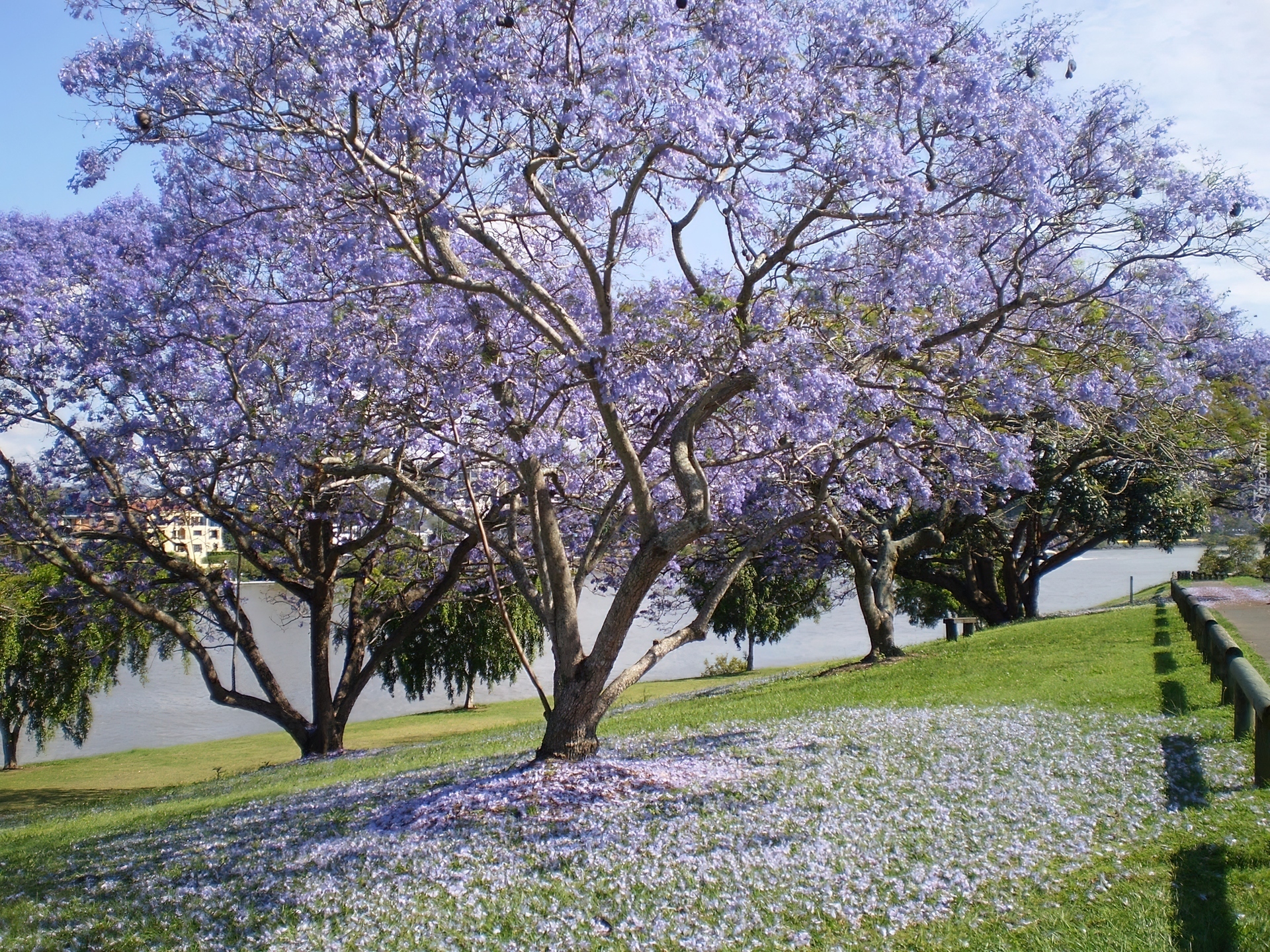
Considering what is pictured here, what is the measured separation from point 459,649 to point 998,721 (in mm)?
16293

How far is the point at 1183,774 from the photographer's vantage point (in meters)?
6.95

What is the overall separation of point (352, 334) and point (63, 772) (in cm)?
1560

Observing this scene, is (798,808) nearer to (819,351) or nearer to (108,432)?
(819,351)

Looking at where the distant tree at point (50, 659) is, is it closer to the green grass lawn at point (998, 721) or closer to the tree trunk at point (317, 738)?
the green grass lawn at point (998, 721)

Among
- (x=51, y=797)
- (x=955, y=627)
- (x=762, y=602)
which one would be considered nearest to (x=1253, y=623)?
(x=955, y=627)

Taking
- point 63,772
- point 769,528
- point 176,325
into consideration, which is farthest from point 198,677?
point 769,528

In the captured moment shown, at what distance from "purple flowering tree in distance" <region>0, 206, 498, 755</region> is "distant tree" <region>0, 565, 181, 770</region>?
9.84 ft

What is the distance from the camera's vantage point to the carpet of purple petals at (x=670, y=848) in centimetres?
518

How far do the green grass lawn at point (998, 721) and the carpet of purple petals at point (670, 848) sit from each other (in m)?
0.17

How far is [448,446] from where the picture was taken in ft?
35.8

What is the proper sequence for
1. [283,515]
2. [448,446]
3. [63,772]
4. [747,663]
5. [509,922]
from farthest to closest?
1. [747,663]
2. [63,772]
3. [283,515]
4. [448,446]
5. [509,922]

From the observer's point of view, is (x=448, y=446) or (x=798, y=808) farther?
(x=448, y=446)

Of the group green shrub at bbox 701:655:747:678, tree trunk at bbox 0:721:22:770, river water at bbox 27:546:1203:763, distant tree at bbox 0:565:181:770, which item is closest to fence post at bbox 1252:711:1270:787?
river water at bbox 27:546:1203:763

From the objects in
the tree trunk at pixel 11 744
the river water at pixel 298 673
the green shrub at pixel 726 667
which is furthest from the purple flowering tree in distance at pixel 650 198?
the green shrub at pixel 726 667
